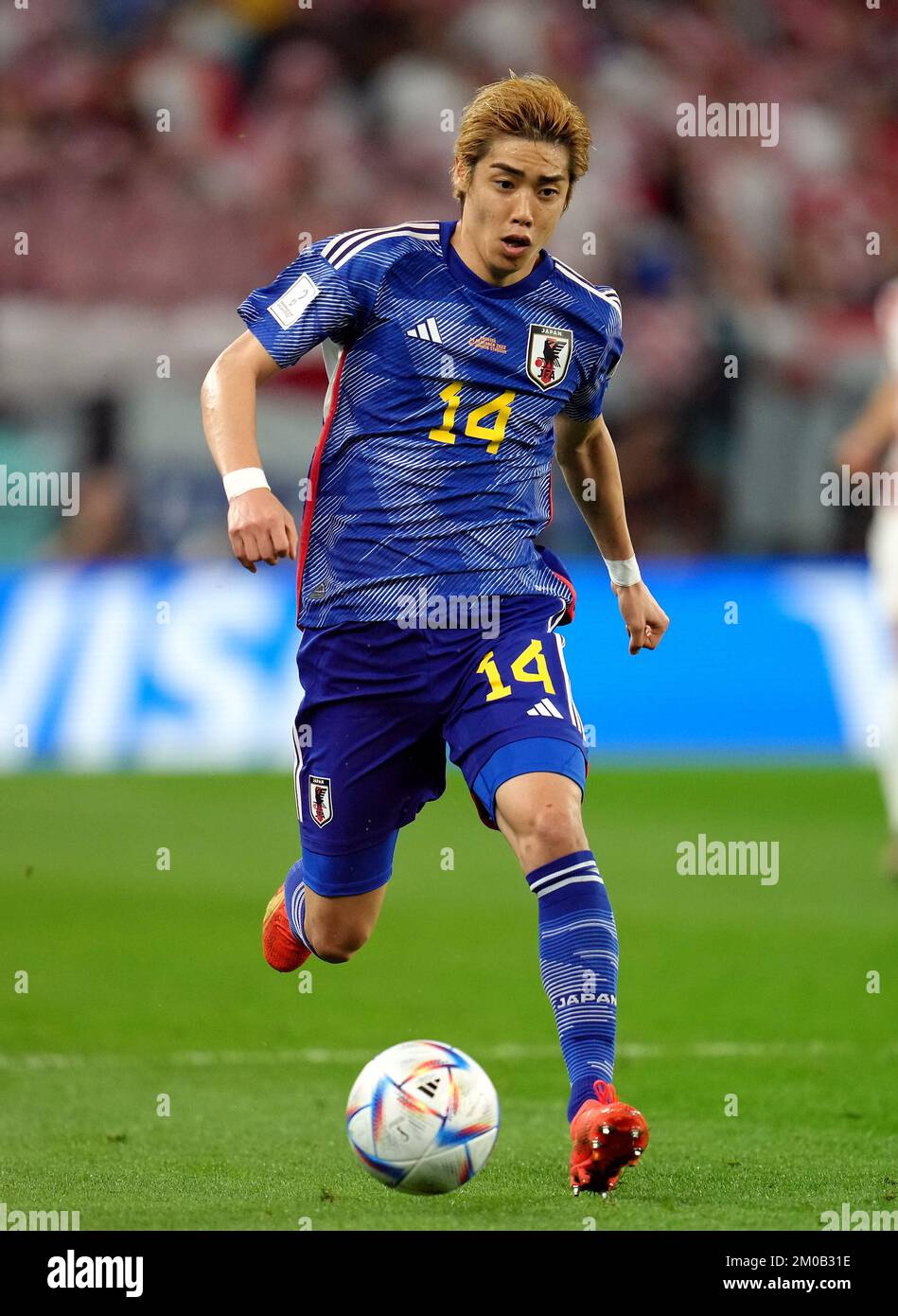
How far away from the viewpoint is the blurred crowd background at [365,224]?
604 inches

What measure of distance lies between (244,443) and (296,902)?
63.3 inches

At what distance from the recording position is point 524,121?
172 inches

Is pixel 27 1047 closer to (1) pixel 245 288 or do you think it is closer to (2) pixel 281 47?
(1) pixel 245 288

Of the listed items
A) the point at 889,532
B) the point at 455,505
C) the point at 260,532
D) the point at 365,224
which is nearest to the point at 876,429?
the point at 889,532

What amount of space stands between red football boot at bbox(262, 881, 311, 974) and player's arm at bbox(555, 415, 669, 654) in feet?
4.22

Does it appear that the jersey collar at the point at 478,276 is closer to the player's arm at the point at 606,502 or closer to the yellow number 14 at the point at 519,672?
the player's arm at the point at 606,502

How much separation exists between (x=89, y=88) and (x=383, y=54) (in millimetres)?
2511

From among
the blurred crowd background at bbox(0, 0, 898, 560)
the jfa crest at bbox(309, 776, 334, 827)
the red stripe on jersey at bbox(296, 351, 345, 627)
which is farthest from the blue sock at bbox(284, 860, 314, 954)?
the blurred crowd background at bbox(0, 0, 898, 560)

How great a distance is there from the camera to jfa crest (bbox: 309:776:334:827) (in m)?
4.74

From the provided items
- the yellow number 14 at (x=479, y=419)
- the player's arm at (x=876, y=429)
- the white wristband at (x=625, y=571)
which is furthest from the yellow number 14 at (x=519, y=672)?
the player's arm at (x=876, y=429)

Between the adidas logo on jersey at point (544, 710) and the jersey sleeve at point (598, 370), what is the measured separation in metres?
0.83

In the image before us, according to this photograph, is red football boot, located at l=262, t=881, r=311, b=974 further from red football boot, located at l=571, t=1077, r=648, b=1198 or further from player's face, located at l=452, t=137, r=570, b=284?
player's face, located at l=452, t=137, r=570, b=284

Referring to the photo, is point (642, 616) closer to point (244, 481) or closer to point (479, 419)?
point (479, 419)

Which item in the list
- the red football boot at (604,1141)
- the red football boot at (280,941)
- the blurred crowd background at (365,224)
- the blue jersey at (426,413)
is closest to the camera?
the red football boot at (604,1141)
